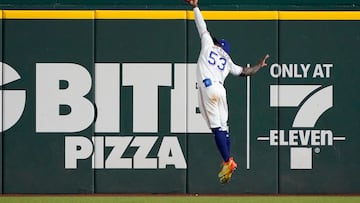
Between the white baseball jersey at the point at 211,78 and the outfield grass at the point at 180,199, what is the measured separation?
1.51 metres

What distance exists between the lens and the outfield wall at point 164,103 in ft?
58.4

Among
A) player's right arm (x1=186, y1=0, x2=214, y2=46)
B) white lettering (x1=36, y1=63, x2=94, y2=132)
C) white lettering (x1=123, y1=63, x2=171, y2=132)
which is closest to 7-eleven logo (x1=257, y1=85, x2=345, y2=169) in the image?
white lettering (x1=123, y1=63, x2=171, y2=132)

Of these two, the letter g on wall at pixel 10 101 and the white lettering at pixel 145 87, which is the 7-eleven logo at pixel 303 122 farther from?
the letter g on wall at pixel 10 101

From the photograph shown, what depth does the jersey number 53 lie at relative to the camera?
15.6 metres

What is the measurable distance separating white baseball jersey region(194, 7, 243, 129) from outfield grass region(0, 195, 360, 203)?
151 centimetres

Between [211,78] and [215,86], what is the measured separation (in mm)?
98

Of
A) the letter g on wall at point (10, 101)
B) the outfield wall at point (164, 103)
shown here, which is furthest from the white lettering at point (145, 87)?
the letter g on wall at point (10, 101)

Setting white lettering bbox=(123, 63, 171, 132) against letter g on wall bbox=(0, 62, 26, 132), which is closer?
letter g on wall bbox=(0, 62, 26, 132)

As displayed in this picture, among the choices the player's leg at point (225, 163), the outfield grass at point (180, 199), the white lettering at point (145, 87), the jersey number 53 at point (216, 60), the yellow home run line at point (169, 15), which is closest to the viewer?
the player's leg at point (225, 163)

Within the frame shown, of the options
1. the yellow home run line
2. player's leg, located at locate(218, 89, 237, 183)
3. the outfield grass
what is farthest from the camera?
the yellow home run line

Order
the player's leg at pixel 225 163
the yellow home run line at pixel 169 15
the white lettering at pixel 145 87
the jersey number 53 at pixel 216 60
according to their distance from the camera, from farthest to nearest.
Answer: the white lettering at pixel 145 87 < the yellow home run line at pixel 169 15 < the jersey number 53 at pixel 216 60 < the player's leg at pixel 225 163

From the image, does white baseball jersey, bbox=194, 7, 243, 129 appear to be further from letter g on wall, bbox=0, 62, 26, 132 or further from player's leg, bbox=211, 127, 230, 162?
letter g on wall, bbox=0, 62, 26, 132

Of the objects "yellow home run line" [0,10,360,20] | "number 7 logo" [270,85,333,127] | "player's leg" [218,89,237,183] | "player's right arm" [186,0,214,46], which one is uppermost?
"yellow home run line" [0,10,360,20]

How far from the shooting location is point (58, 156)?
1795cm
